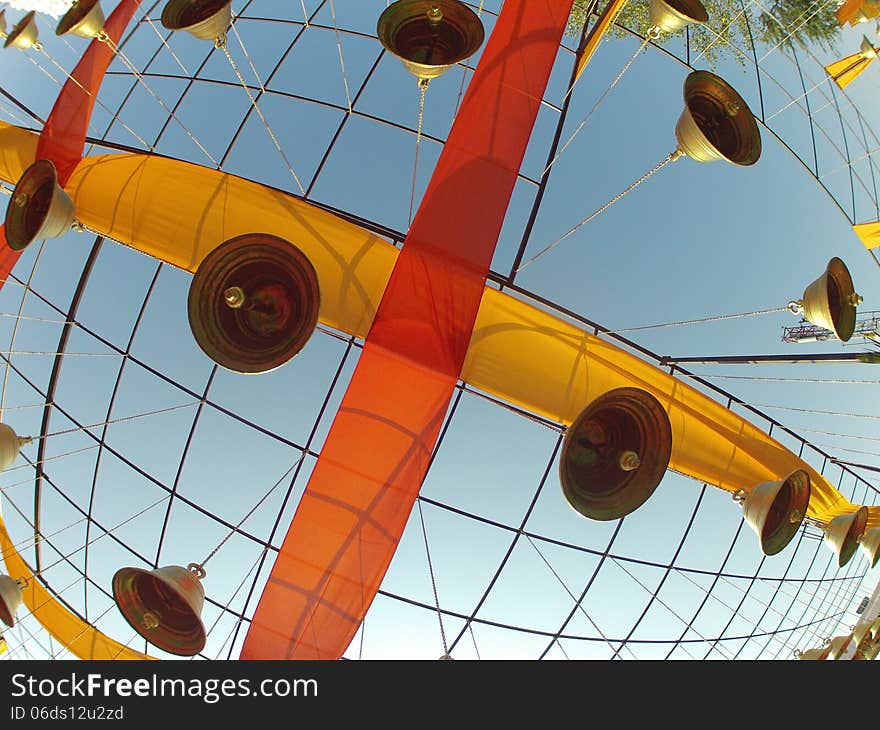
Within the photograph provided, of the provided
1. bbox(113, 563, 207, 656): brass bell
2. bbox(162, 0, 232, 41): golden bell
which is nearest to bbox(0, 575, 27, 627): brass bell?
bbox(113, 563, 207, 656): brass bell

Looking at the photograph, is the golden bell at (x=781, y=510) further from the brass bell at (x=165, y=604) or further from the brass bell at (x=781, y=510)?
the brass bell at (x=165, y=604)

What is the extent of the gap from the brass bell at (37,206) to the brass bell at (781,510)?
10.8 meters

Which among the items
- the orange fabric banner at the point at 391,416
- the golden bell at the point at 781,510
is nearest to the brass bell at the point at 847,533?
the golden bell at the point at 781,510

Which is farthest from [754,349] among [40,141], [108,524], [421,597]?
[108,524]

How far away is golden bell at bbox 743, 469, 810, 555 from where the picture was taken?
7.63 m

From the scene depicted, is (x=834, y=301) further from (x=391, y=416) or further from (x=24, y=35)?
(x=24, y=35)

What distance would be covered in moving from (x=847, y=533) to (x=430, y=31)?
35.9 feet

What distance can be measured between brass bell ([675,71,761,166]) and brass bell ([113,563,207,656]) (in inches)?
338

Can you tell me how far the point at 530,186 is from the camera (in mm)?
13672

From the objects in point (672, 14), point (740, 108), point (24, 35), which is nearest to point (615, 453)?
point (740, 108)

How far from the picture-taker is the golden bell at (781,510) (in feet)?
25.0

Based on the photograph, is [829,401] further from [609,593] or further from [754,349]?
[609,593]

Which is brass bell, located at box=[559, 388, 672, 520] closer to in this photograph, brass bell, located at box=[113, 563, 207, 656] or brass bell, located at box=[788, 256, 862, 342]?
brass bell, located at box=[788, 256, 862, 342]
